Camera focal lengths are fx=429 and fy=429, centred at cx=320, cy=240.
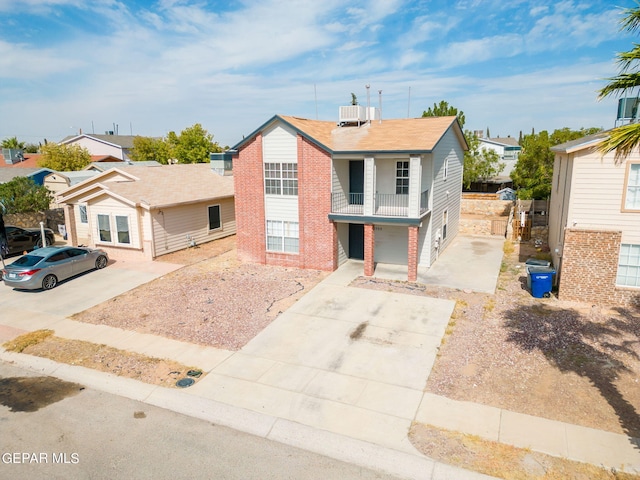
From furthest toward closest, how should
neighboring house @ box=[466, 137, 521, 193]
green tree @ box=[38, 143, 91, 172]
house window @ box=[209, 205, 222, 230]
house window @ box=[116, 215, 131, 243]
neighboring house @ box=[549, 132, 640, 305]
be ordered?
green tree @ box=[38, 143, 91, 172], neighboring house @ box=[466, 137, 521, 193], house window @ box=[209, 205, 222, 230], house window @ box=[116, 215, 131, 243], neighboring house @ box=[549, 132, 640, 305]

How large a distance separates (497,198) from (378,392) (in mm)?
29461

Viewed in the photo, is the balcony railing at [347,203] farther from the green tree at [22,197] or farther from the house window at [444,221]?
the green tree at [22,197]

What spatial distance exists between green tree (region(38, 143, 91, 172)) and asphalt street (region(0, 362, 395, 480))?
46.7 metres

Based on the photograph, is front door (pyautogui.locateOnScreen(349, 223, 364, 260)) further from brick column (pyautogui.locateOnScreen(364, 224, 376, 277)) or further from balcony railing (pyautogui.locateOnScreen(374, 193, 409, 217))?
brick column (pyautogui.locateOnScreen(364, 224, 376, 277))

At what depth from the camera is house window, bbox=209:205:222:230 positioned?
26469 mm

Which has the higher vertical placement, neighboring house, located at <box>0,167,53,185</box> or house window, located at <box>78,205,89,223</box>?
neighboring house, located at <box>0,167,53,185</box>

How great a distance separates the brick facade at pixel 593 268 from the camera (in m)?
14.6

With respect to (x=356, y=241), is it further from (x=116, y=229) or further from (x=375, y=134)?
(x=116, y=229)

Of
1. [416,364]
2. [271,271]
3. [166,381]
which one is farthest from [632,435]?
[271,271]

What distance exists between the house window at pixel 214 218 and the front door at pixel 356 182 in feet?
31.6

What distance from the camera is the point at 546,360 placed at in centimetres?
1149

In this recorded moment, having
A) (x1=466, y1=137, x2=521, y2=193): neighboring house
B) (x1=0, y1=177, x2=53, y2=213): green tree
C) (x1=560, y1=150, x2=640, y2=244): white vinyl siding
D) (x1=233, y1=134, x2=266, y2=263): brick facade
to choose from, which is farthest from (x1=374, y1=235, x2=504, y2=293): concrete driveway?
(x1=0, y1=177, x2=53, y2=213): green tree

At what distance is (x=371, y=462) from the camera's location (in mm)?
8047

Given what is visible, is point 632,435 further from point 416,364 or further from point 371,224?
point 371,224
